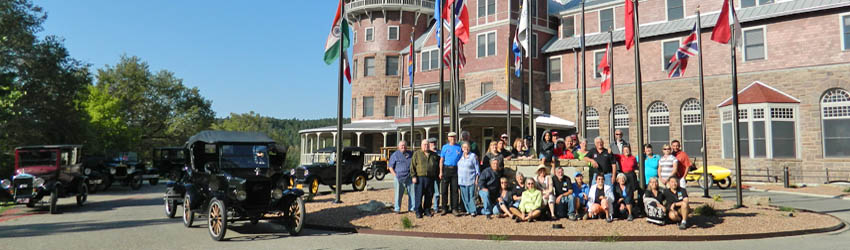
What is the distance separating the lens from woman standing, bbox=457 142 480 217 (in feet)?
36.3

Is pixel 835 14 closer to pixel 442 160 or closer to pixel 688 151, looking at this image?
pixel 688 151

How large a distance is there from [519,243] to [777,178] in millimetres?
21035

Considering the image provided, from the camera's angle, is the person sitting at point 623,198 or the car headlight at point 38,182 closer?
the person sitting at point 623,198

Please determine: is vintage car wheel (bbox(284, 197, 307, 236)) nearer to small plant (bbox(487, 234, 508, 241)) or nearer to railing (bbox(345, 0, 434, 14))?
small plant (bbox(487, 234, 508, 241))

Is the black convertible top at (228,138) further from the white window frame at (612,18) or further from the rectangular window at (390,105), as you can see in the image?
the rectangular window at (390,105)

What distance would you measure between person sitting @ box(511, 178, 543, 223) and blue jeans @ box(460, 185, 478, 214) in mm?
995

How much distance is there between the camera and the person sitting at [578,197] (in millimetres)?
10586

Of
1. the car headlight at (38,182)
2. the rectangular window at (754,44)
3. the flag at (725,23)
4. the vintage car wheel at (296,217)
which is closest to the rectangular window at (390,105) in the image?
the rectangular window at (754,44)

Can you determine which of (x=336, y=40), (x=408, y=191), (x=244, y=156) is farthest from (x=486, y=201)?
(x=336, y=40)

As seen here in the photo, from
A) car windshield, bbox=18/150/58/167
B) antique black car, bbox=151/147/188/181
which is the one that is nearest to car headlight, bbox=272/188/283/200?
car windshield, bbox=18/150/58/167

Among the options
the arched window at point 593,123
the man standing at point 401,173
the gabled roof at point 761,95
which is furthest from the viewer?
the arched window at point 593,123

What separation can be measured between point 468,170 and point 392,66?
101ft

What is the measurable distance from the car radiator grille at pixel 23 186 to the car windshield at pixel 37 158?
6.85ft

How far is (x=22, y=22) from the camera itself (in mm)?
26328
